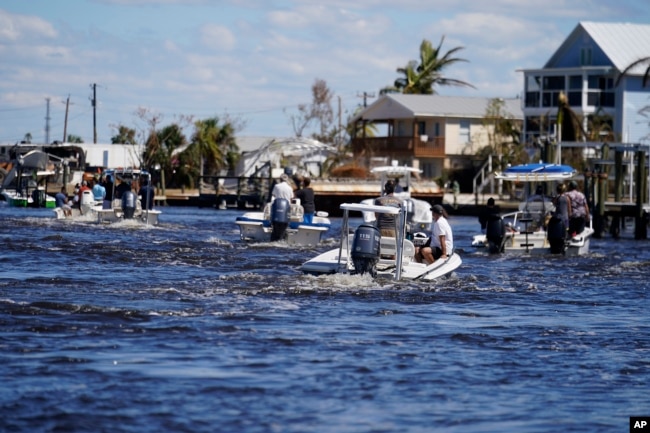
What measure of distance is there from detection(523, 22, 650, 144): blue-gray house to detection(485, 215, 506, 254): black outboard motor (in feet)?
140

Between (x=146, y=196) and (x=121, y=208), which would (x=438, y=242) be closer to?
(x=121, y=208)

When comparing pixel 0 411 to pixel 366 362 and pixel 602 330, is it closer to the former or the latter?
pixel 366 362

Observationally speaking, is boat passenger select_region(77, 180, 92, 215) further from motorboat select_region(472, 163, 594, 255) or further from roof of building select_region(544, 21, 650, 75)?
roof of building select_region(544, 21, 650, 75)

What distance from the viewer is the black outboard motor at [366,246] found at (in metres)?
19.2

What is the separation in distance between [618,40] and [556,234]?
48.9 meters

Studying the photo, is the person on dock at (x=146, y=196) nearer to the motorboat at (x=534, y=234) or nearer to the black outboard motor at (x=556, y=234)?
the motorboat at (x=534, y=234)

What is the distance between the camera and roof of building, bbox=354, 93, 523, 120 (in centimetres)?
8112

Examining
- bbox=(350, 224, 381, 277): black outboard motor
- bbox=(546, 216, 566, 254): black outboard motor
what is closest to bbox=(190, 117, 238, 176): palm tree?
bbox=(546, 216, 566, 254): black outboard motor

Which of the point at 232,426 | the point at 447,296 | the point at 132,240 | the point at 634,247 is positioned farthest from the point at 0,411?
the point at 634,247

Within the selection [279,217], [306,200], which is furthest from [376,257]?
[306,200]

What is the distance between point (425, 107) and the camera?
8169 centimetres

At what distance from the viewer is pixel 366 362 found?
13.6 metres

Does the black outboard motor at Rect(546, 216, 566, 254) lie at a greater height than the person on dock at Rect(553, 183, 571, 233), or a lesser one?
lesser

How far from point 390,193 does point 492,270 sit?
2859 mm
